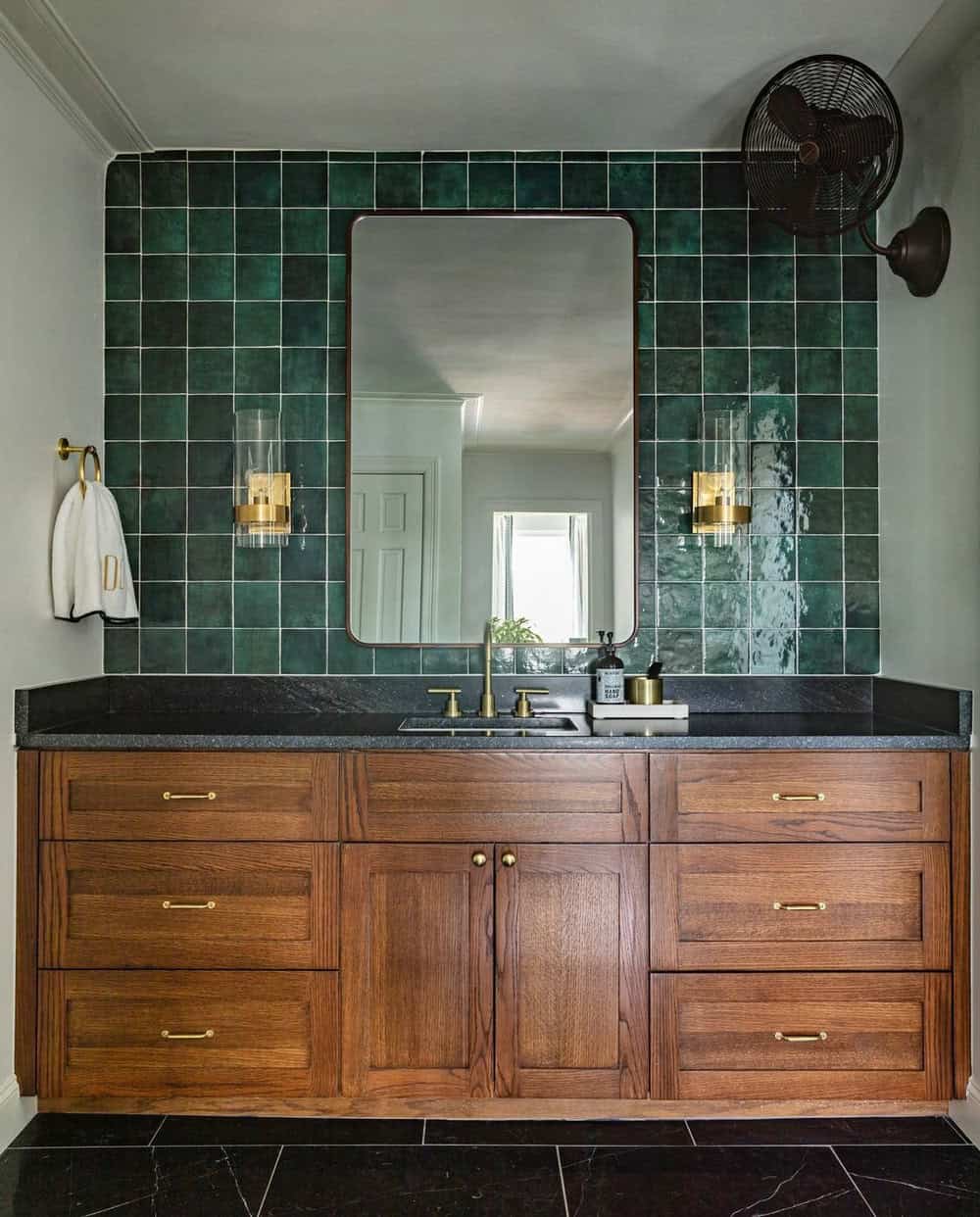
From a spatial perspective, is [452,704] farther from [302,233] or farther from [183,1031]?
[302,233]

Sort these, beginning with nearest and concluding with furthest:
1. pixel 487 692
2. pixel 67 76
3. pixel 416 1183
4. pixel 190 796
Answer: pixel 416 1183 < pixel 190 796 < pixel 67 76 < pixel 487 692

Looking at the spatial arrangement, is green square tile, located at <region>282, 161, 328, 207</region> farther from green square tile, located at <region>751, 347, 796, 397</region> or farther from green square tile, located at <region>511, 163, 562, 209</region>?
green square tile, located at <region>751, 347, 796, 397</region>

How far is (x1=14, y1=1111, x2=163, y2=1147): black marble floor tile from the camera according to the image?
2.24 m

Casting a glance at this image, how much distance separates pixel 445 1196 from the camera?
2018 mm

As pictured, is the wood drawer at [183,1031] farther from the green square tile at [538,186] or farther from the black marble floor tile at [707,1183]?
the green square tile at [538,186]

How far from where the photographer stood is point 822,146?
224 centimetres

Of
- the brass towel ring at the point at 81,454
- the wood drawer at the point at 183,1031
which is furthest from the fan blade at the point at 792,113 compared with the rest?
the wood drawer at the point at 183,1031

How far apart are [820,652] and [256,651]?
5.28ft

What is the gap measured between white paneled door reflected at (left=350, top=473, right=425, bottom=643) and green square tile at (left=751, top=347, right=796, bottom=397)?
102 centimetres

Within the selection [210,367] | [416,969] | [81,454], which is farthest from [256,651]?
[416,969]

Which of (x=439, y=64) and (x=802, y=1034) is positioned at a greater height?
(x=439, y=64)

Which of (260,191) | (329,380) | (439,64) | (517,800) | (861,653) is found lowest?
(517,800)

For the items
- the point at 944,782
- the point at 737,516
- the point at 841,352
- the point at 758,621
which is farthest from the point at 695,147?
the point at 944,782

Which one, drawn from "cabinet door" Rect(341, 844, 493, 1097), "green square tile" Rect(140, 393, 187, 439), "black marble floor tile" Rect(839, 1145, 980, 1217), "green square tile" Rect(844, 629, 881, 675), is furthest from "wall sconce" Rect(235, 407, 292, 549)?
"black marble floor tile" Rect(839, 1145, 980, 1217)
